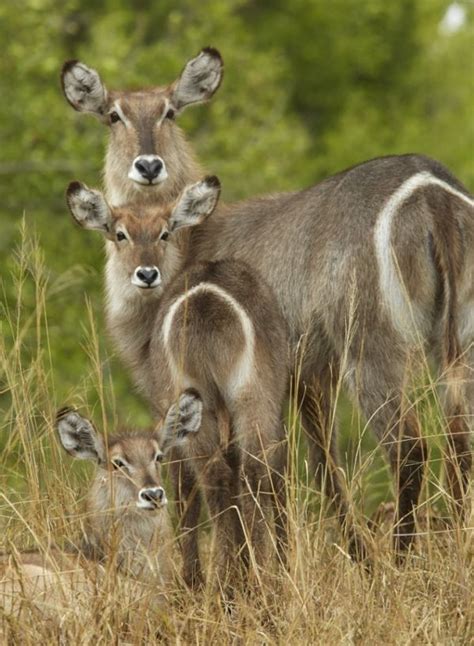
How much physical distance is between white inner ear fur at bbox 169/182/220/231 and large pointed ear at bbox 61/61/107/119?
1.11m

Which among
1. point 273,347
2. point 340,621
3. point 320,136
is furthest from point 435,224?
point 320,136

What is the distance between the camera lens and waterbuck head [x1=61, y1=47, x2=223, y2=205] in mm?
8148

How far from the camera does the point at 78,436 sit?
639 centimetres

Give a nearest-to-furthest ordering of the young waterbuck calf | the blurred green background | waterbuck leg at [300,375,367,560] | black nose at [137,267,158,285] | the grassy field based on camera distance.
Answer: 1. the grassy field
2. the young waterbuck calf
3. black nose at [137,267,158,285]
4. waterbuck leg at [300,375,367,560]
5. the blurred green background

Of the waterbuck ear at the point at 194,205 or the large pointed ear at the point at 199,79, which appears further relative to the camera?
the large pointed ear at the point at 199,79

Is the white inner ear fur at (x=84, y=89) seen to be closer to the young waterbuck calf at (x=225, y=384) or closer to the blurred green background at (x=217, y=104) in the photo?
the blurred green background at (x=217, y=104)

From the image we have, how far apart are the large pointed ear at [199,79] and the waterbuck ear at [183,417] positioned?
7.89 feet

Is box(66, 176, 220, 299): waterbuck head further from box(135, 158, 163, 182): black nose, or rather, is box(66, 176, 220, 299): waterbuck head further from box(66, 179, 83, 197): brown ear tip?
box(135, 158, 163, 182): black nose

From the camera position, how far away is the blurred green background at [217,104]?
584 inches

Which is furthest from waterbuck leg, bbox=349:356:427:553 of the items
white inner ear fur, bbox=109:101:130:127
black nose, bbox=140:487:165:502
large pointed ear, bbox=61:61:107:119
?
large pointed ear, bbox=61:61:107:119

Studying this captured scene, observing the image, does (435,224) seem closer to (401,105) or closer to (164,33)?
(164,33)

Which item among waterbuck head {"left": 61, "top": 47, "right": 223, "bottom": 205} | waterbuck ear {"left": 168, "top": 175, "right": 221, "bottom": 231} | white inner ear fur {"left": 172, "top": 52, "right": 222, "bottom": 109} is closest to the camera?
waterbuck ear {"left": 168, "top": 175, "right": 221, "bottom": 231}

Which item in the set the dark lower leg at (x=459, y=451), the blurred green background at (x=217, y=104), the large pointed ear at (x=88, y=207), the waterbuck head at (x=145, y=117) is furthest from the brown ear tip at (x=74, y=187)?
the dark lower leg at (x=459, y=451)

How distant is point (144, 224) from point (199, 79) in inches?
53.2
